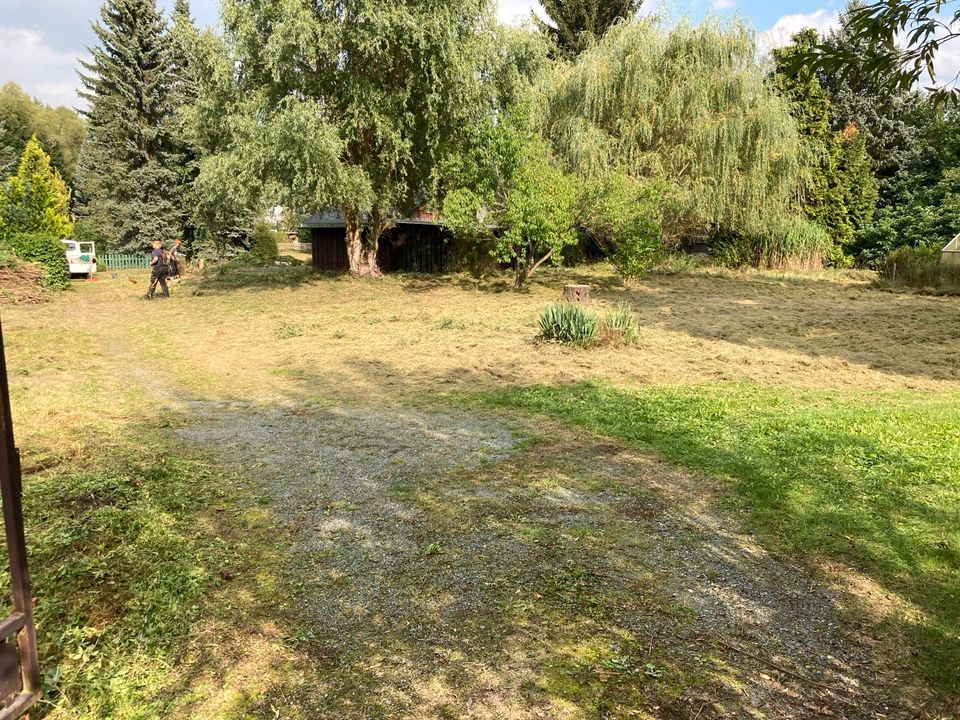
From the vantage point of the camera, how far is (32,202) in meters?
26.2

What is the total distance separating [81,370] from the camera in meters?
8.53

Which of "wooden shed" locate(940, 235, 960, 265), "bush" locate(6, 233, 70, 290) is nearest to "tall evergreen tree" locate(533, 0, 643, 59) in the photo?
"wooden shed" locate(940, 235, 960, 265)

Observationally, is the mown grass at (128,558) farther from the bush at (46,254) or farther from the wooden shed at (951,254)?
the wooden shed at (951,254)

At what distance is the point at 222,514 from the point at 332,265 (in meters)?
→ 23.0

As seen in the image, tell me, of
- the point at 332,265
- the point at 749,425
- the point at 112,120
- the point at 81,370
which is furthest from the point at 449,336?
the point at 112,120

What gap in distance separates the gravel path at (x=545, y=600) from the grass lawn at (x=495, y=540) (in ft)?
0.05

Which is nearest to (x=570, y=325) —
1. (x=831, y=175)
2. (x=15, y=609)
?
(x=15, y=609)

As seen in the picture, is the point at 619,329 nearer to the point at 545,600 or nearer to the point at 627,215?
the point at 545,600

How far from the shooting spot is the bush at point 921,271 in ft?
58.9

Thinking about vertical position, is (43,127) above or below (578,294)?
above

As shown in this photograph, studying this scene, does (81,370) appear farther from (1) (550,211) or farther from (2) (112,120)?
(2) (112,120)

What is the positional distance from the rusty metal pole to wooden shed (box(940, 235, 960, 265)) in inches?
888

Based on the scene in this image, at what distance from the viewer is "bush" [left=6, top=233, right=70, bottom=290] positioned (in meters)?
18.2

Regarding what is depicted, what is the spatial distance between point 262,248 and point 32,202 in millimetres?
9617
